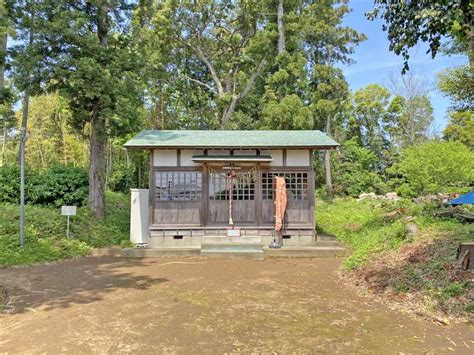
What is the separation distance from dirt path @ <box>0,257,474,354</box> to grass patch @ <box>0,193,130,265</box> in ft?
3.49

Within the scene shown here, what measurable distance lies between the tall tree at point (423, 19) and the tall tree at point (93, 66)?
8.74 meters

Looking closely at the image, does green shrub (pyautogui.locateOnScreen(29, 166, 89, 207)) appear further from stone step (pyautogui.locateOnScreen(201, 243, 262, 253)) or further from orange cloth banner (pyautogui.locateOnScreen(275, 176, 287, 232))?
orange cloth banner (pyautogui.locateOnScreen(275, 176, 287, 232))

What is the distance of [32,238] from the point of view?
9578 mm

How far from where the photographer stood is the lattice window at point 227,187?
10.9m

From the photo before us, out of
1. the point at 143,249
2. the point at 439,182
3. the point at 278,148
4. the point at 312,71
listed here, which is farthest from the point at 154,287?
the point at 312,71

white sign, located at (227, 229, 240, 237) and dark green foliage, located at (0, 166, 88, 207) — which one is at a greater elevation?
dark green foliage, located at (0, 166, 88, 207)

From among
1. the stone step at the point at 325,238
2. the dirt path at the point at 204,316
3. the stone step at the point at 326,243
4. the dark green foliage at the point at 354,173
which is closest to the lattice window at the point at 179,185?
the dirt path at the point at 204,316

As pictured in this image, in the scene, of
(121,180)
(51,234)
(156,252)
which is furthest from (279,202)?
(121,180)

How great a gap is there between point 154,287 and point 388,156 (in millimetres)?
23865

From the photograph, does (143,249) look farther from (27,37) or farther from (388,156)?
(388,156)

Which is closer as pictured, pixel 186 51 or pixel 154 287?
pixel 154 287

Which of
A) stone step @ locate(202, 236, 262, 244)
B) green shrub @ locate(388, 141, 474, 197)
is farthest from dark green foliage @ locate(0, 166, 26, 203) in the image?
green shrub @ locate(388, 141, 474, 197)

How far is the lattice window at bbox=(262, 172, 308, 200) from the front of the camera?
10.9 meters

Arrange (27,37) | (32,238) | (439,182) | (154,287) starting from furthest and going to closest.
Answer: (439,182) < (27,37) < (32,238) < (154,287)
